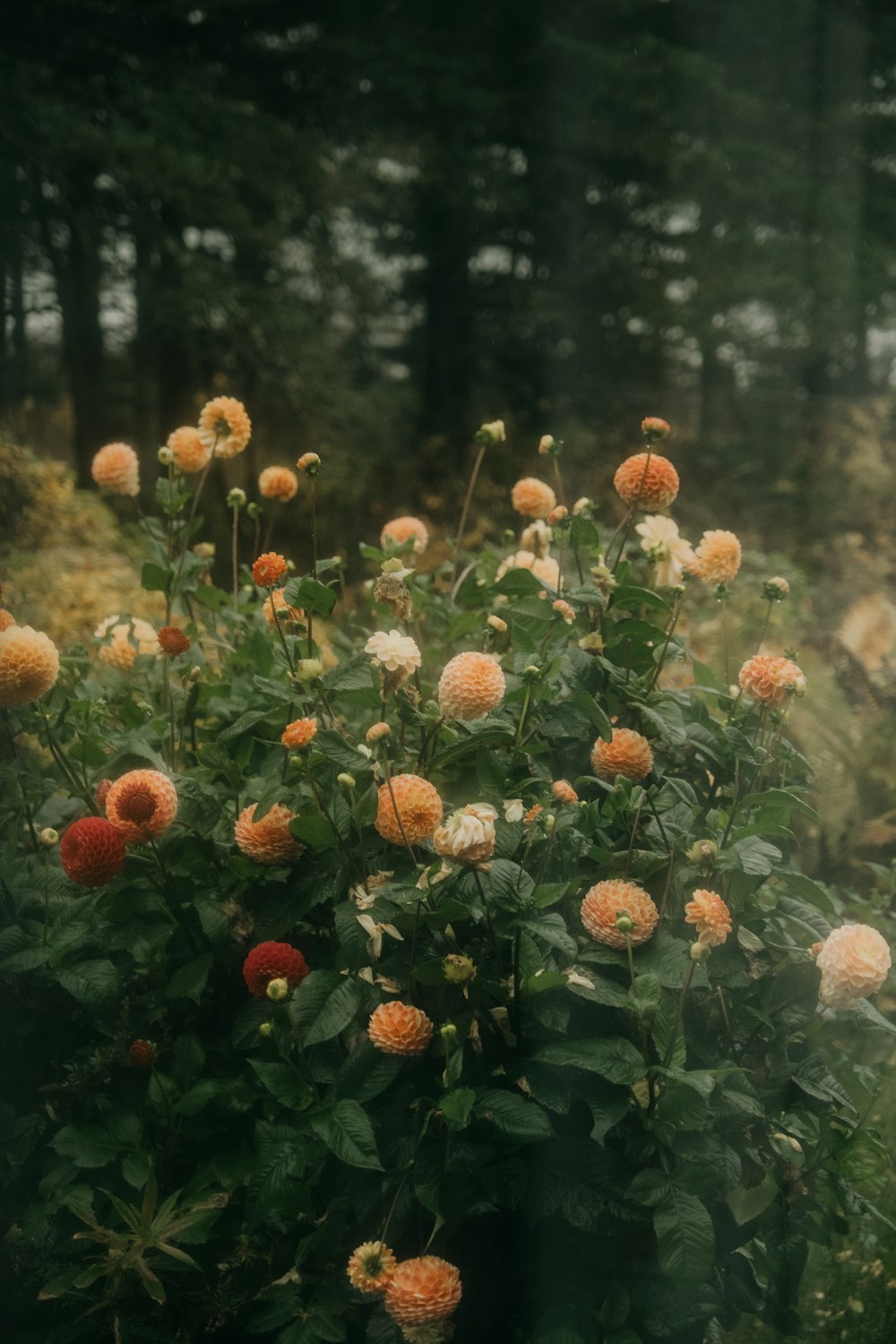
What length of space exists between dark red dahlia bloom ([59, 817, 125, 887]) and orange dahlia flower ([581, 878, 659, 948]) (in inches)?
15.4

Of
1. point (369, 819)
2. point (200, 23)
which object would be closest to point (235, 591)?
point (369, 819)

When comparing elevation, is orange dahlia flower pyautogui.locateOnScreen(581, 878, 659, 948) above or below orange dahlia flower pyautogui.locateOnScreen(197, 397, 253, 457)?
below

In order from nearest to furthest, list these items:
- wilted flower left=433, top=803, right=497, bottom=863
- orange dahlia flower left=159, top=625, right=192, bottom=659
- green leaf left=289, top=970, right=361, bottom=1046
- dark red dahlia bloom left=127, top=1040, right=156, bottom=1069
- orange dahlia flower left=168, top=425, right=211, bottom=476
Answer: wilted flower left=433, top=803, right=497, bottom=863
green leaf left=289, top=970, right=361, bottom=1046
dark red dahlia bloom left=127, top=1040, right=156, bottom=1069
orange dahlia flower left=159, top=625, right=192, bottom=659
orange dahlia flower left=168, top=425, right=211, bottom=476

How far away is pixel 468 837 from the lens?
0.78 meters

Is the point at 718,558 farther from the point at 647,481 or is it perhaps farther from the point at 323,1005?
the point at 323,1005

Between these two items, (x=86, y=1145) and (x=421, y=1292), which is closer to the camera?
(x=421, y=1292)

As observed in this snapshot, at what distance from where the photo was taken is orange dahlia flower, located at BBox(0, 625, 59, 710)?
3.02 ft

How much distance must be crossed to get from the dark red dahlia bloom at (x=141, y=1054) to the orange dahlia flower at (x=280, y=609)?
1.33 feet

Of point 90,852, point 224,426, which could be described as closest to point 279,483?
point 224,426

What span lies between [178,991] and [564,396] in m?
4.87

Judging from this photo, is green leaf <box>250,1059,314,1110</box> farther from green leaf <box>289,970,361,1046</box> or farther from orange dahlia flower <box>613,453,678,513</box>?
orange dahlia flower <box>613,453,678,513</box>


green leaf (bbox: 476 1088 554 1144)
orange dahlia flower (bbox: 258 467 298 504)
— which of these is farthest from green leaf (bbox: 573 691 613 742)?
orange dahlia flower (bbox: 258 467 298 504)

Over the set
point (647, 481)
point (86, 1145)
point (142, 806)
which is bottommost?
point (86, 1145)

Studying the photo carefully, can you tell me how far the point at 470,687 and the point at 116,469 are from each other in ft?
2.29
